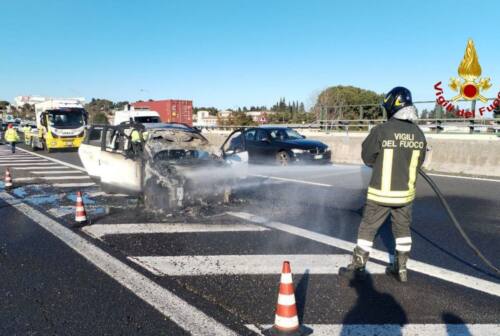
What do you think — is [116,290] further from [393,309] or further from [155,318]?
[393,309]

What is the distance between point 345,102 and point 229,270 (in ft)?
186

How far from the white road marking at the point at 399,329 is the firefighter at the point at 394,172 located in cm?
92

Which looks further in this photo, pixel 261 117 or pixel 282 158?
pixel 261 117

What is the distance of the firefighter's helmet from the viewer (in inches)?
165

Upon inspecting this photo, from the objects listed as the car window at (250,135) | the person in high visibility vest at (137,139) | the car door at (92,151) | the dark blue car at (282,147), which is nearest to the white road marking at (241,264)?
the person in high visibility vest at (137,139)

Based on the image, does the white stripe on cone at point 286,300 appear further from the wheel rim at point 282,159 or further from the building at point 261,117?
the building at point 261,117

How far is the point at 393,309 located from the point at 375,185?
1221 mm

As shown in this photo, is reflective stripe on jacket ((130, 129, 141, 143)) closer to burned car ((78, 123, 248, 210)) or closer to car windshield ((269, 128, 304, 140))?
burned car ((78, 123, 248, 210))

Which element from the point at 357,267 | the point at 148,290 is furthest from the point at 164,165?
the point at 357,267

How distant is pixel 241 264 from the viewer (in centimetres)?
476

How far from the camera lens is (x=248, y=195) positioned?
8.91 metres

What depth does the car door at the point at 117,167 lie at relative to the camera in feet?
24.7

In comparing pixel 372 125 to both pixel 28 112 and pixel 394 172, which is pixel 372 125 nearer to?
pixel 394 172

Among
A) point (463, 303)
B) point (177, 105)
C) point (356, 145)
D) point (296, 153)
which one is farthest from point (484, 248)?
point (177, 105)
